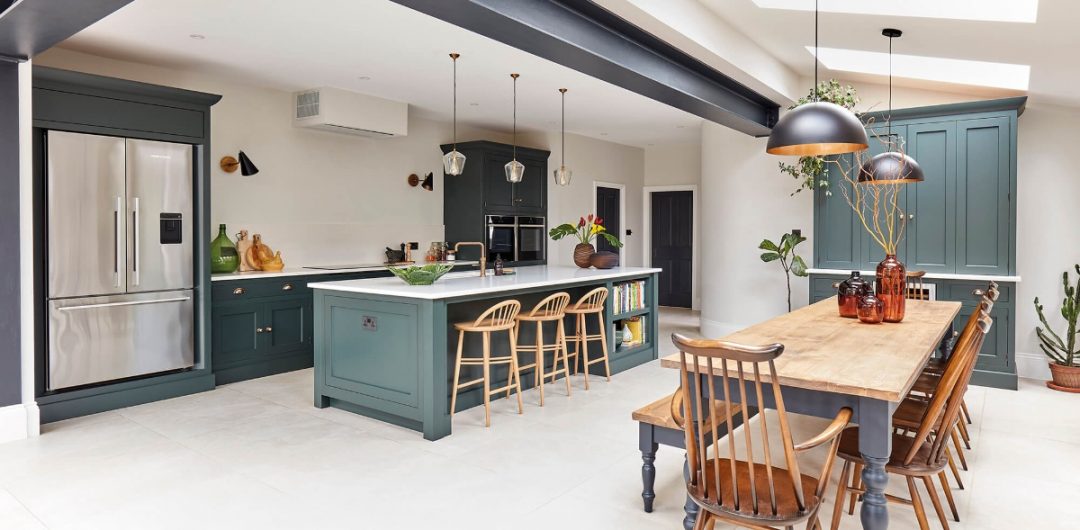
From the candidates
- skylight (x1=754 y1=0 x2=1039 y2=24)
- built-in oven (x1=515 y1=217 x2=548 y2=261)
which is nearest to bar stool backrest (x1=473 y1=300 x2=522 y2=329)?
skylight (x1=754 y1=0 x2=1039 y2=24)

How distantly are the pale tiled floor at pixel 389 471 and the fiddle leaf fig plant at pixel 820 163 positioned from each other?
2.31m

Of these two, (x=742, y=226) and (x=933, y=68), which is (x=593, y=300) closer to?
(x=742, y=226)

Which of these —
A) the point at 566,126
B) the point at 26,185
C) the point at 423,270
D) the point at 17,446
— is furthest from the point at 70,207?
the point at 566,126

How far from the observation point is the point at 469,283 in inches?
174

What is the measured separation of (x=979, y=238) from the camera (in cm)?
529

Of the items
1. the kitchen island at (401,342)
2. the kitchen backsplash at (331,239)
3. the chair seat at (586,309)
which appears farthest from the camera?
the kitchen backsplash at (331,239)

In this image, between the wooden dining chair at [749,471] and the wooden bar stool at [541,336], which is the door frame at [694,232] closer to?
the wooden bar stool at [541,336]

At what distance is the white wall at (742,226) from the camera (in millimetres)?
6598

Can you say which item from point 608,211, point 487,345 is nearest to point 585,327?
point 487,345

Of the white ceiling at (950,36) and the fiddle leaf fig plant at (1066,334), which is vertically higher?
the white ceiling at (950,36)

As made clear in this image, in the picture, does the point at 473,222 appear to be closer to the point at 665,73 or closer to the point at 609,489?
the point at 665,73

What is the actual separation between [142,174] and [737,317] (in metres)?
5.53

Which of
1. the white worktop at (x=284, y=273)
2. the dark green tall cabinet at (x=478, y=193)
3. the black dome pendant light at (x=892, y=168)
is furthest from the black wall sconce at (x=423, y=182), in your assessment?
the black dome pendant light at (x=892, y=168)

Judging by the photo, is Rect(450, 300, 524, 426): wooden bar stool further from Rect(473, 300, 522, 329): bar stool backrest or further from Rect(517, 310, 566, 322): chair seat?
Rect(517, 310, 566, 322): chair seat
